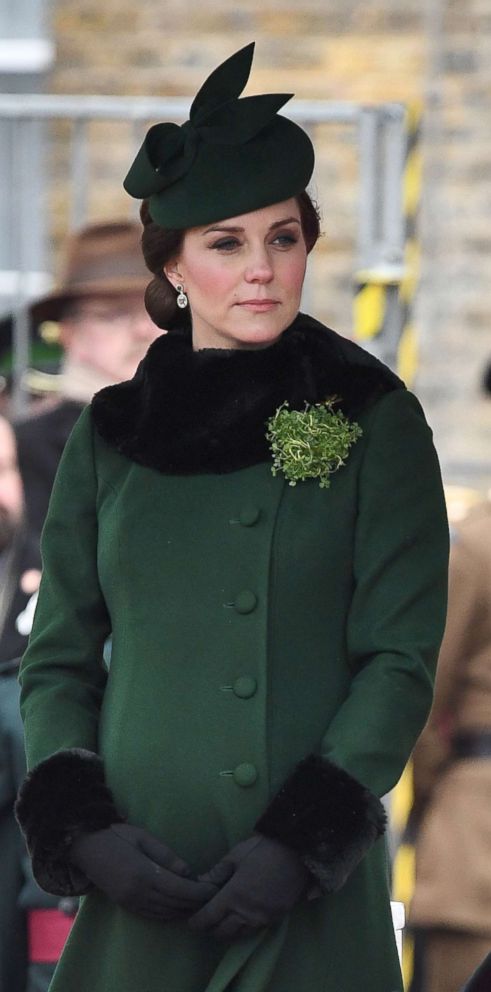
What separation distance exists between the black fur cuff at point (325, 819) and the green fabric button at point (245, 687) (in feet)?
0.38

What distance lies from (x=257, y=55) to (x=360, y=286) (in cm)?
364

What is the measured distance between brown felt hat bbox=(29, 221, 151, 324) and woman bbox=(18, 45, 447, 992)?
248 cm

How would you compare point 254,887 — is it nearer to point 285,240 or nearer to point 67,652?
point 67,652

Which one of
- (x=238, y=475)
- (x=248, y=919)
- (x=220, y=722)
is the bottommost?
(x=248, y=919)

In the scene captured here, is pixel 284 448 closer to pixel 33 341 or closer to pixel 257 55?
pixel 33 341

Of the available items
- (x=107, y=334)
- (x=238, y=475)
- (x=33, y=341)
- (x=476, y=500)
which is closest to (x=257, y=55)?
(x=33, y=341)

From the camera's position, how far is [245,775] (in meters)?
2.77

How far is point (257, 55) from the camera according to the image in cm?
911

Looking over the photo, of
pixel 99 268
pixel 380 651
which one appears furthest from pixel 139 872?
pixel 99 268

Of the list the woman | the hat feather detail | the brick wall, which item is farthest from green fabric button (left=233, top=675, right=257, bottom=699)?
the brick wall

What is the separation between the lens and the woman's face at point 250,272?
2.85m

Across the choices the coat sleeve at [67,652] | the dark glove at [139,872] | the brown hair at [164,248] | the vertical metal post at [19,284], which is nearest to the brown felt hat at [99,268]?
the vertical metal post at [19,284]

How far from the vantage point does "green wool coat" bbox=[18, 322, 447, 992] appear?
9.11ft

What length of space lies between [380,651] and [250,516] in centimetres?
25
